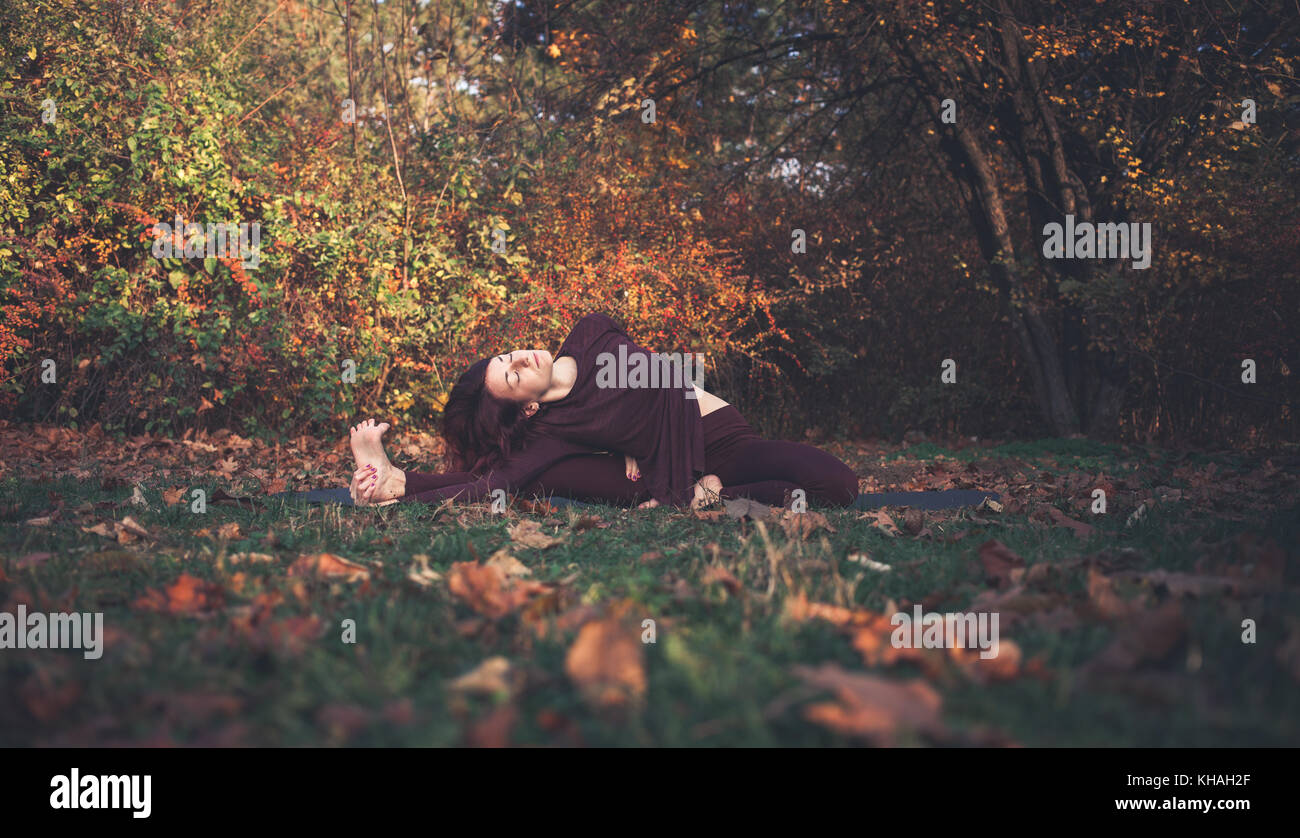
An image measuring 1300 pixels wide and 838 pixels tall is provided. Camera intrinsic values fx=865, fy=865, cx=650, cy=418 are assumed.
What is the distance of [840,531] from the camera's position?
328cm

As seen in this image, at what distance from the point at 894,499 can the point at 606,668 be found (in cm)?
357

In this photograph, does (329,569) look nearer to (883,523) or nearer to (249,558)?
(249,558)

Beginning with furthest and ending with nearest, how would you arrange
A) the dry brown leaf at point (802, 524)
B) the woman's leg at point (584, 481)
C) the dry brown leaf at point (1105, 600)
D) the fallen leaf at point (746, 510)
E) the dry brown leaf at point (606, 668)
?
the woman's leg at point (584, 481) → the fallen leaf at point (746, 510) → the dry brown leaf at point (802, 524) → the dry brown leaf at point (1105, 600) → the dry brown leaf at point (606, 668)

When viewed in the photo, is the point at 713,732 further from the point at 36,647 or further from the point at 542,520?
the point at 542,520

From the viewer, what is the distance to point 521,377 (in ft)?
14.3

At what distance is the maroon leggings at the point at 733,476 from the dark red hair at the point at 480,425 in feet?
0.48

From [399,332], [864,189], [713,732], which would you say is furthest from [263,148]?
[713,732]

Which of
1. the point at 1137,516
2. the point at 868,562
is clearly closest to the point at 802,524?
the point at 868,562

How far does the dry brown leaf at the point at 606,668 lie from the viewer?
1342 millimetres

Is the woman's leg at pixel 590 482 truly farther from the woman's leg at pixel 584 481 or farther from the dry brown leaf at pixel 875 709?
the dry brown leaf at pixel 875 709

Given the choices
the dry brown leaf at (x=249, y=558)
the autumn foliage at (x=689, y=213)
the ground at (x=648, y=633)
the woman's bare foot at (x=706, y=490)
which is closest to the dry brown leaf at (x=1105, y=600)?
the ground at (x=648, y=633)

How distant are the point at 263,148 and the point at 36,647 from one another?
328 inches

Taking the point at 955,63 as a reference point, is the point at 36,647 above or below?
below

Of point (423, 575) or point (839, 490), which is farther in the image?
point (839, 490)
